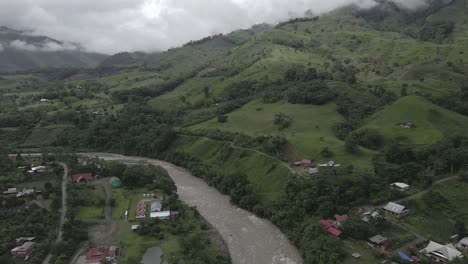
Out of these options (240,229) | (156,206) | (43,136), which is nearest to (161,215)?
(156,206)

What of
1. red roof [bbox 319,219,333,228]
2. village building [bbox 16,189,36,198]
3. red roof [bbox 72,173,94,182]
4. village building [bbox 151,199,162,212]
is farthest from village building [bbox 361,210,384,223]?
village building [bbox 16,189,36,198]

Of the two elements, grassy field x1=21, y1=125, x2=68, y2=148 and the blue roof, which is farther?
grassy field x1=21, y1=125, x2=68, y2=148

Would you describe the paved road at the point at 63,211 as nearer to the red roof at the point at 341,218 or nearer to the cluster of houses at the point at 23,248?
the cluster of houses at the point at 23,248

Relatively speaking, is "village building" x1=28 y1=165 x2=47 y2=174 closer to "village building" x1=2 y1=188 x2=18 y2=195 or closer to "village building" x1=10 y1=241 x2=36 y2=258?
"village building" x1=2 y1=188 x2=18 y2=195

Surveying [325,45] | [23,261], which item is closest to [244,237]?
[23,261]

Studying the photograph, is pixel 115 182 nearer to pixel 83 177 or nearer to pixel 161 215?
pixel 83 177

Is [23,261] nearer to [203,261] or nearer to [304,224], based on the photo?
[203,261]
